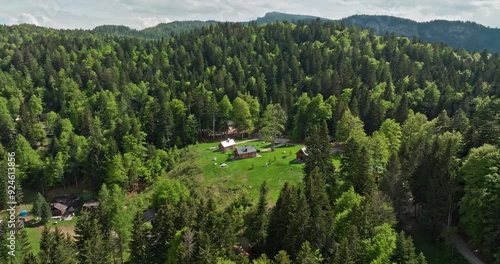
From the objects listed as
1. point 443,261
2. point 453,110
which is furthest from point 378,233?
point 453,110

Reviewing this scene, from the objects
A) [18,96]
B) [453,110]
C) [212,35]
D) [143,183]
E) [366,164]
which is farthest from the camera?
[212,35]

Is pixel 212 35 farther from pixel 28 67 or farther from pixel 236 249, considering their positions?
pixel 236 249

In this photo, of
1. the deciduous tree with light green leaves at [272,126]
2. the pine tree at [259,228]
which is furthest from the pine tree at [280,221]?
the deciduous tree with light green leaves at [272,126]

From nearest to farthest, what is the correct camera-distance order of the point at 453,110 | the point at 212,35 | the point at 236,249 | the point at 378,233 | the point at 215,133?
the point at 378,233, the point at 236,249, the point at 453,110, the point at 215,133, the point at 212,35

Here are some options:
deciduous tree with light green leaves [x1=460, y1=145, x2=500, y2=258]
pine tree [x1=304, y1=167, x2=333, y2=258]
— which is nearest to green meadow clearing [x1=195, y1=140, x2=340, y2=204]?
pine tree [x1=304, y1=167, x2=333, y2=258]

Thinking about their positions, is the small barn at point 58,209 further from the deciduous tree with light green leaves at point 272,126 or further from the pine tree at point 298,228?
the pine tree at point 298,228

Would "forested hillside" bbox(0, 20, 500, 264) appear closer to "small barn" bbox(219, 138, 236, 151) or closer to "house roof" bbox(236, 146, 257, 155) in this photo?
"small barn" bbox(219, 138, 236, 151)

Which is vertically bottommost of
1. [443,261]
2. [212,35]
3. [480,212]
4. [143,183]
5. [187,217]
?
[143,183]
